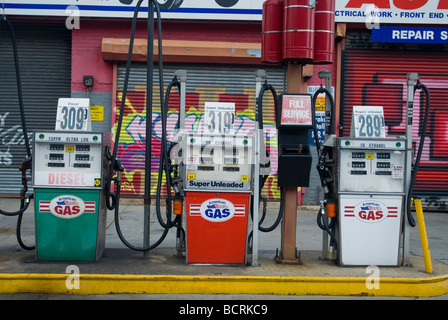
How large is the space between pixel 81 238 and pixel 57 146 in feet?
3.88

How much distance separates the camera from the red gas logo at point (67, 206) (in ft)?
22.2

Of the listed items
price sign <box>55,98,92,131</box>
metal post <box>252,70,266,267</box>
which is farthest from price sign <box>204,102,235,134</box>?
price sign <box>55,98,92,131</box>

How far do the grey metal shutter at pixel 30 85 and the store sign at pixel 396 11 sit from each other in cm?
668

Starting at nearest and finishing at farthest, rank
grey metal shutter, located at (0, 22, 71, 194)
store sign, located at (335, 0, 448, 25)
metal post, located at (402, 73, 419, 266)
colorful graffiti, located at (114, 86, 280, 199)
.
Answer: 1. metal post, located at (402, 73, 419, 266)
2. store sign, located at (335, 0, 448, 25)
3. colorful graffiti, located at (114, 86, 280, 199)
4. grey metal shutter, located at (0, 22, 71, 194)

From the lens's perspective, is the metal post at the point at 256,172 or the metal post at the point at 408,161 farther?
the metal post at the point at 408,161

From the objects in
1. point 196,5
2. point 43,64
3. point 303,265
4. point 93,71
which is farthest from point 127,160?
point 303,265

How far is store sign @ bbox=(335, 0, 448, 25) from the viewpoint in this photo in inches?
501

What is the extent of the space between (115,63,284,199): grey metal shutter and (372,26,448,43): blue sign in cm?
277

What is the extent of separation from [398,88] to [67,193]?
30.3ft

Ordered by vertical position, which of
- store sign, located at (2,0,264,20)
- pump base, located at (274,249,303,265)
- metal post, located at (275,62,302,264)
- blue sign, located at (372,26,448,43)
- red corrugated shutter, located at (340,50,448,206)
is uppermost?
store sign, located at (2,0,264,20)

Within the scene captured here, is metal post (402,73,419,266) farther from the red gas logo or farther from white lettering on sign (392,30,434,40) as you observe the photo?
white lettering on sign (392,30,434,40)

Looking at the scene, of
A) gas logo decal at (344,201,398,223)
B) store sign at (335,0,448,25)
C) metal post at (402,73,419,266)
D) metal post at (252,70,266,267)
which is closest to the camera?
metal post at (252,70,266,267)

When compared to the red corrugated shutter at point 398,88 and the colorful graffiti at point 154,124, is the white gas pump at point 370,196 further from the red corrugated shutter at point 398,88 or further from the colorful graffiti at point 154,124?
the red corrugated shutter at point 398,88

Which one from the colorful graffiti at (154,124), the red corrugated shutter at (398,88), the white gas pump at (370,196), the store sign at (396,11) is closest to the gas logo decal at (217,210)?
the white gas pump at (370,196)
